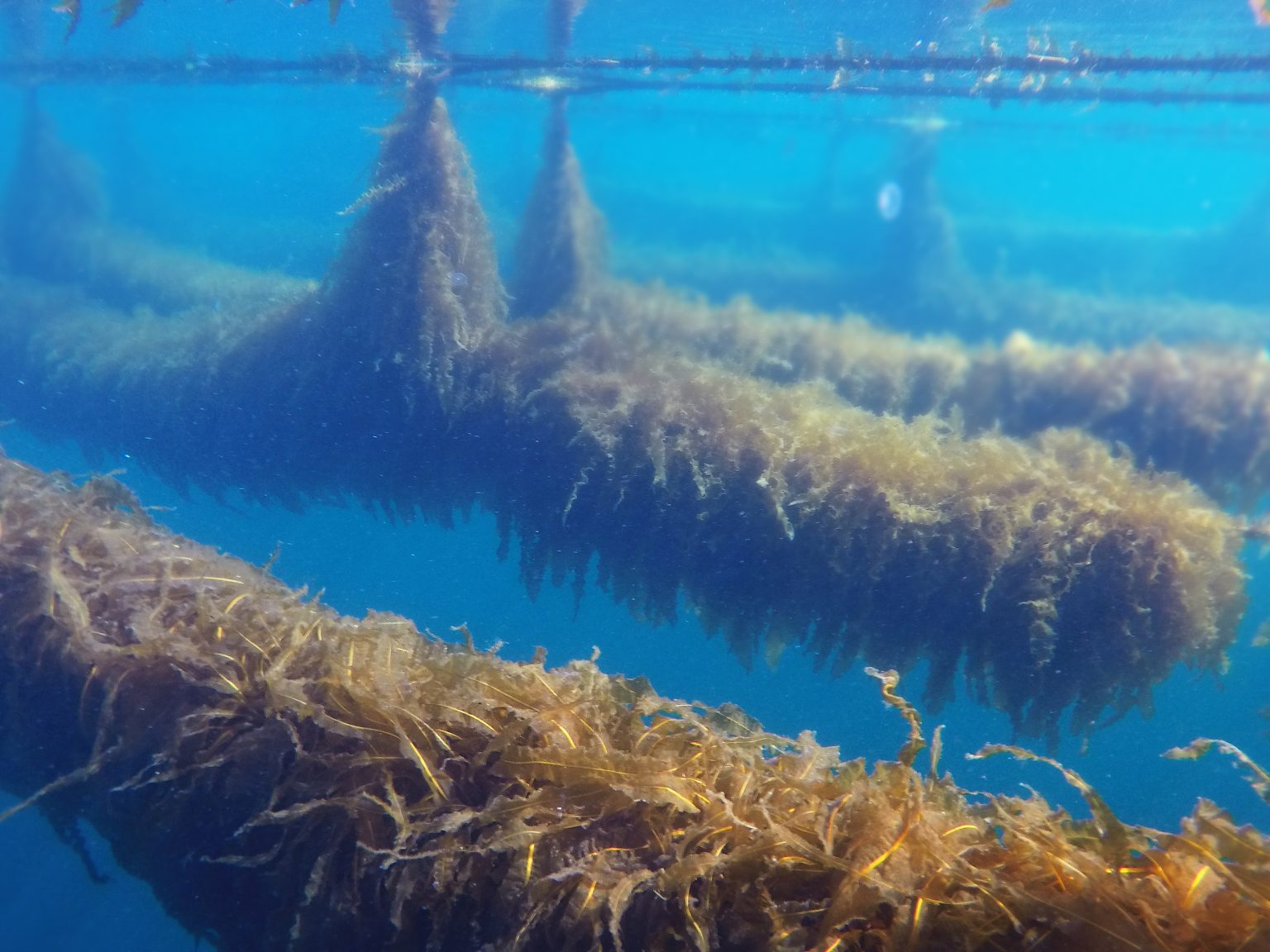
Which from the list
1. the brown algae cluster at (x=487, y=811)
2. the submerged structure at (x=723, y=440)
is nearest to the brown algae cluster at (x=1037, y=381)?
the submerged structure at (x=723, y=440)

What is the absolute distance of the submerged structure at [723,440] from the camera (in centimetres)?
438

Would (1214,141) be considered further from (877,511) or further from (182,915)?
(182,915)

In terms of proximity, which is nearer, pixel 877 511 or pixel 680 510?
pixel 877 511

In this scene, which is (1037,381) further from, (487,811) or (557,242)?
(487,811)

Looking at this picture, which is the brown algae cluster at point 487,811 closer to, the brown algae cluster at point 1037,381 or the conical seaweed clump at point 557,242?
the brown algae cluster at point 1037,381

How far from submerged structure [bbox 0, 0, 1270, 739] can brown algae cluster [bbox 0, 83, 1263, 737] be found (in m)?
0.02

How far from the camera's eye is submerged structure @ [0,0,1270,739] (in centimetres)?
438

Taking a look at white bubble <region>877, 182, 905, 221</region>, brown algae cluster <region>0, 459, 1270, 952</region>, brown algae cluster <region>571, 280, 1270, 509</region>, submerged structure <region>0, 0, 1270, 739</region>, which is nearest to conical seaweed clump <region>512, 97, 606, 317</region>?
submerged structure <region>0, 0, 1270, 739</region>

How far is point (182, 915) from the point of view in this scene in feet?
10.0

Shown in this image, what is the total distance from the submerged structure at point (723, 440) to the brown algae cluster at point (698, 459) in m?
0.02

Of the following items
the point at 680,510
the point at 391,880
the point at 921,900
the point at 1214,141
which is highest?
the point at 1214,141

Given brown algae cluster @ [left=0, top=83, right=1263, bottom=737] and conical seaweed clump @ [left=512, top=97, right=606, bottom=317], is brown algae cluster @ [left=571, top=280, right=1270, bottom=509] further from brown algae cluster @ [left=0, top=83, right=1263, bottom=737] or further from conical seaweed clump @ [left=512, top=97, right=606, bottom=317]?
conical seaweed clump @ [left=512, top=97, right=606, bottom=317]

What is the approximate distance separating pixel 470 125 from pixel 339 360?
22104mm

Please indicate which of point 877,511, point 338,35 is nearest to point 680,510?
point 877,511
